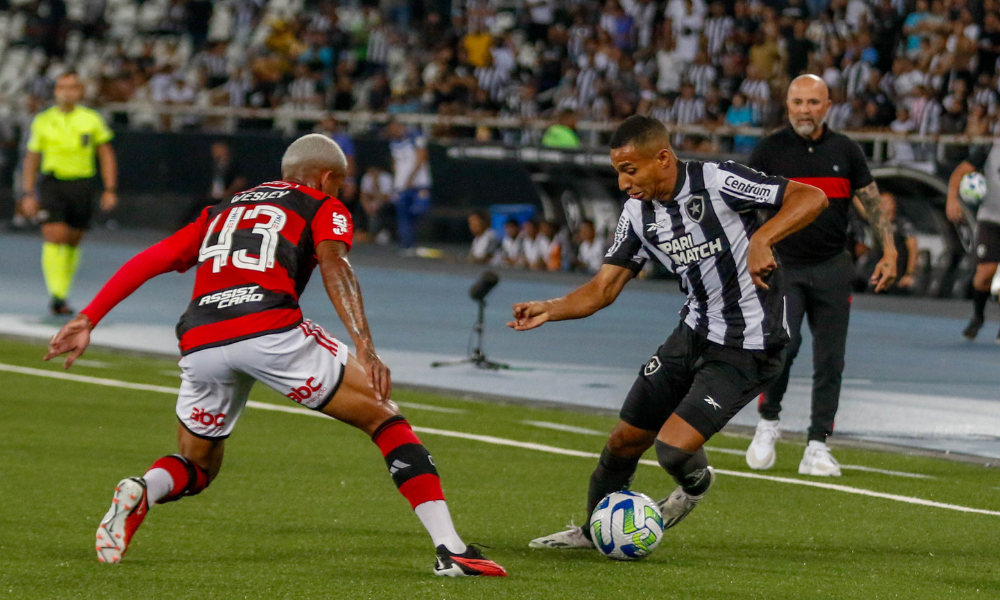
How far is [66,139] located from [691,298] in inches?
409

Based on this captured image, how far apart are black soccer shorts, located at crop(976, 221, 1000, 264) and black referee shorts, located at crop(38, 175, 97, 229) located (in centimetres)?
884

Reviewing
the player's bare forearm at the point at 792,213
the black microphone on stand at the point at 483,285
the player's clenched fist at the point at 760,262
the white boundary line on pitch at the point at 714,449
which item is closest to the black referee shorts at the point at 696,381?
the player's clenched fist at the point at 760,262

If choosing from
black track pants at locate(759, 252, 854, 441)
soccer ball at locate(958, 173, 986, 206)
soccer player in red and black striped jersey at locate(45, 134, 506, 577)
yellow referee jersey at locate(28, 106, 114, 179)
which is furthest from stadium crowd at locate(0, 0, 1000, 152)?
soccer player in red and black striped jersey at locate(45, 134, 506, 577)

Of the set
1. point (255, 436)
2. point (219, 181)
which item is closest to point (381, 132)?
point (219, 181)

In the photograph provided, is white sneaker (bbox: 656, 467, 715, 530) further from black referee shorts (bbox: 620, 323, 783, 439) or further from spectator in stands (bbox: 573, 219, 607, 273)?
spectator in stands (bbox: 573, 219, 607, 273)

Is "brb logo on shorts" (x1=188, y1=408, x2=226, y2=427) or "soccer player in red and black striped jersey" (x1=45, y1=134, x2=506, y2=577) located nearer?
"soccer player in red and black striped jersey" (x1=45, y1=134, x2=506, y2=577)

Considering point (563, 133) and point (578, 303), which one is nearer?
point (578, 303)

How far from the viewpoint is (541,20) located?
28.7m

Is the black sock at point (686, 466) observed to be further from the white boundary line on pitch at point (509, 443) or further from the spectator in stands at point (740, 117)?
the spectator in stands at point (740, 117)

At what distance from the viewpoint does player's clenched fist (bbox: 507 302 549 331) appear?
6.14 meters

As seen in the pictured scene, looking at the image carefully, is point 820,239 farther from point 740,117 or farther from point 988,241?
point 740,117

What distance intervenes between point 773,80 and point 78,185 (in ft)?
36.0

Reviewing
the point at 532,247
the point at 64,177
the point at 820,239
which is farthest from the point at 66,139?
the point at 820,239

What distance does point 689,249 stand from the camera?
639 centimetres
